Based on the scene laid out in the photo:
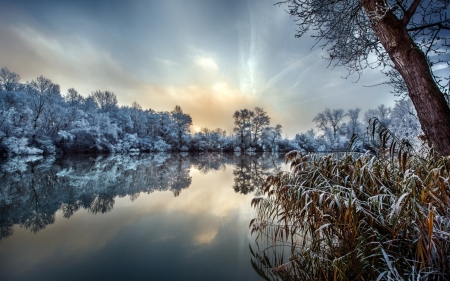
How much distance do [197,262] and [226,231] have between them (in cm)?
106

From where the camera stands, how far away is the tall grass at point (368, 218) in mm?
1319

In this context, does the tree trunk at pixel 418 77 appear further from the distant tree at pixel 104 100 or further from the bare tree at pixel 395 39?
the distant tree at pixel 104 100

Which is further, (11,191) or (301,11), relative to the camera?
(11,191)

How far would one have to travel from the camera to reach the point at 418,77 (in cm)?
207

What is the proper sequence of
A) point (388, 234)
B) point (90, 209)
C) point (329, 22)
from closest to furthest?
point (388, 234)
point (329, 22)
point (90, 209)

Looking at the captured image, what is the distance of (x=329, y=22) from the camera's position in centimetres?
333

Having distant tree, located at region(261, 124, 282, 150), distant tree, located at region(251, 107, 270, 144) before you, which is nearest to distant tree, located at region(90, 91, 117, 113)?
distant tree, located at region(251, 107, 270, 144)

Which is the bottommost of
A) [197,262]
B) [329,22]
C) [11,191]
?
[197,262]

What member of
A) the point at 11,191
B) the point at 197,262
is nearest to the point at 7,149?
the point at 11,191

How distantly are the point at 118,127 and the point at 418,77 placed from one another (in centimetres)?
3781

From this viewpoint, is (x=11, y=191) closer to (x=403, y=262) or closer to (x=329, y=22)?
(x=403, y=262)

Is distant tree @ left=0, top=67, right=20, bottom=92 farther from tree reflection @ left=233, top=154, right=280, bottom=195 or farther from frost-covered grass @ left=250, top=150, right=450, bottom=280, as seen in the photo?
frost-covered grass @ left=250, top=150, right=450, bottom=280

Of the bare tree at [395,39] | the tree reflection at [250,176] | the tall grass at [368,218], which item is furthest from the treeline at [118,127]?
the tall grass at [368,218]

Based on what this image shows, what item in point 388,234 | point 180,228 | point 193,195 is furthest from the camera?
point 193,195
